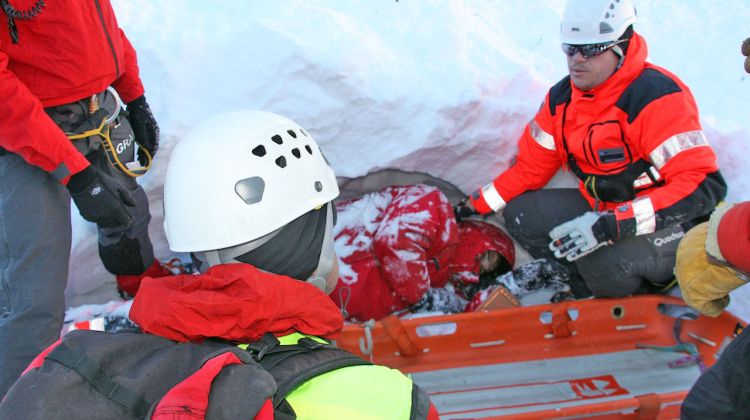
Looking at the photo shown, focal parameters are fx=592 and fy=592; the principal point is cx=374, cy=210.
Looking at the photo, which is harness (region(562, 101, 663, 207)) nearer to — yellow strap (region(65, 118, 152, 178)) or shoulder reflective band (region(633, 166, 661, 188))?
shoulder reflective band (region(633, 166, 661, 188))

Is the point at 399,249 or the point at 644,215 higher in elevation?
the point at 644,215

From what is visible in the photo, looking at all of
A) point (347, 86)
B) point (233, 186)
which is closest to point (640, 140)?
point (347, 86)

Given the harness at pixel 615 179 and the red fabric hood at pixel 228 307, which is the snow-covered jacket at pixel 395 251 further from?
the red fabric hood at pixel 228 307

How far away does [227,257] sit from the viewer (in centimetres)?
170

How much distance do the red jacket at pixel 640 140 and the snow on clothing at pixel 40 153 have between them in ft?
7.60

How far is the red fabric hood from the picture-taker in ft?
A: 4.33

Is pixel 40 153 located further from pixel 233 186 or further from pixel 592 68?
pixel 592 68

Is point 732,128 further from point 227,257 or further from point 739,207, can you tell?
point 227,257

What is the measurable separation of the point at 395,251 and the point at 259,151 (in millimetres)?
1557

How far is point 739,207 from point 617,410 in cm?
106

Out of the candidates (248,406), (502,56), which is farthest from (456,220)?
(248,406)

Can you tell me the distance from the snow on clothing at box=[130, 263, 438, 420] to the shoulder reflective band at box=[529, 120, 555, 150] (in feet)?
7.39

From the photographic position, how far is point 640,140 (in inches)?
117

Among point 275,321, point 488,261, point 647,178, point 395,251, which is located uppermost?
point 275,321
